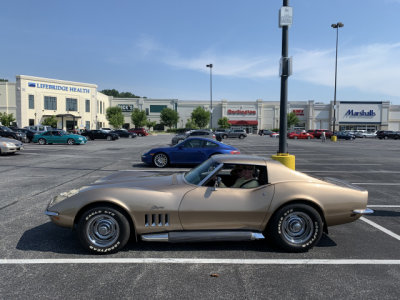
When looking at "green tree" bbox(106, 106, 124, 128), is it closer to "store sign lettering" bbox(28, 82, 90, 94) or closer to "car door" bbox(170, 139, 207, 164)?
"store sign lettering" bbox(28, 82, 90, 94)

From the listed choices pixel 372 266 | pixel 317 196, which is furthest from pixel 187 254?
pixel 372 266

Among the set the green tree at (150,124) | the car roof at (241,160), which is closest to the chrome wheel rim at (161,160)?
the car roof at (241,160)

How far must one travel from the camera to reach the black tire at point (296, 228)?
4.03 m

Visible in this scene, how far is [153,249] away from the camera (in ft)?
13.5

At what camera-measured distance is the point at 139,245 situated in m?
4.25

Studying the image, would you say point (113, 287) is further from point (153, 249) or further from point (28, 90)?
point (28, 90)

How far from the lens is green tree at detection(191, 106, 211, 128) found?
270 ft

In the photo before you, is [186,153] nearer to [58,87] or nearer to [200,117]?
[58,87]

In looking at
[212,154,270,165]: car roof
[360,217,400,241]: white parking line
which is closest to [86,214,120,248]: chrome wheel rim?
[212,154,270,165]: car roof

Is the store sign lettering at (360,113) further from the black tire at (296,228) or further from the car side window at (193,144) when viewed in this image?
the black tire at (296,228)

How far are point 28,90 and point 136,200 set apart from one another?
65.4m

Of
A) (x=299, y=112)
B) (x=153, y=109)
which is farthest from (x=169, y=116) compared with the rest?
(x=299, y=112)

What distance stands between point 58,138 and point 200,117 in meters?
57.8

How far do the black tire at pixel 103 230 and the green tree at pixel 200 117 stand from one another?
7877 centimetres
